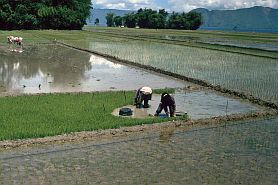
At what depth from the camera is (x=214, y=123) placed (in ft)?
30.3

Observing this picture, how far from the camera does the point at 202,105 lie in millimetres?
11031

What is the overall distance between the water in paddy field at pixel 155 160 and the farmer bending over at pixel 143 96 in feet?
5.76

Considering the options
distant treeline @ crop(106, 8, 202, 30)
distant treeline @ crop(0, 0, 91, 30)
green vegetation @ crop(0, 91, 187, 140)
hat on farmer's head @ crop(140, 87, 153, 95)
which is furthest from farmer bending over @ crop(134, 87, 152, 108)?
distant treeline @ crop(106, 8, 202, 30)

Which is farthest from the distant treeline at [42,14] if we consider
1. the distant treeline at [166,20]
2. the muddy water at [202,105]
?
the muddy water at [202,105]

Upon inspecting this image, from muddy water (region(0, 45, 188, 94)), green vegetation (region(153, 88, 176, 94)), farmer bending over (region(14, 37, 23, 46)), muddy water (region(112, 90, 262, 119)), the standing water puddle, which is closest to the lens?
muddy water (region(112, 90, 262, 119))

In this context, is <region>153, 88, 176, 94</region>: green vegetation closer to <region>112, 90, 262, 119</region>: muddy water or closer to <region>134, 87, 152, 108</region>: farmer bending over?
<region>112, 90, 262, 119</region>: muddy water

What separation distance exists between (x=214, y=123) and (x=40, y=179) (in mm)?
4849

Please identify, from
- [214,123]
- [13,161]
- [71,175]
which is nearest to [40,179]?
[71,175]

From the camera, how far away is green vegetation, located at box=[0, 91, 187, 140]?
780 cm

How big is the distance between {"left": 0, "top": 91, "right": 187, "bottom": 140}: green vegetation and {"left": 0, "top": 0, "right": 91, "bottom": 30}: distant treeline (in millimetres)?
43497

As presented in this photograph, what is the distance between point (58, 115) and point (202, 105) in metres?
4.27

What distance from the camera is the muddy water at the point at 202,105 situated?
9953 mm

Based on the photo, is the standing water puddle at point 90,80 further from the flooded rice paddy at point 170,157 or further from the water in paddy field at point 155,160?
the water in paddy field at point 155,160

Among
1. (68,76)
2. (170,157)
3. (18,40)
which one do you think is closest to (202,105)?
(170,157)
